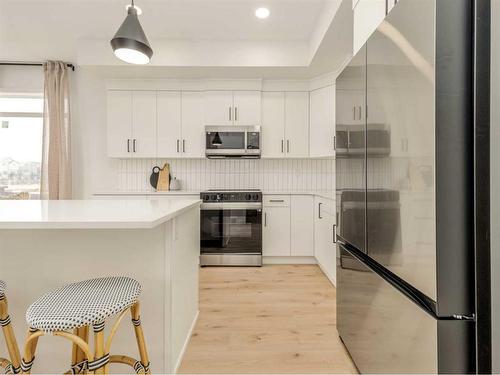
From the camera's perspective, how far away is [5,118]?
15.0ft

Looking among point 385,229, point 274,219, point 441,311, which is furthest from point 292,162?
point 441,311

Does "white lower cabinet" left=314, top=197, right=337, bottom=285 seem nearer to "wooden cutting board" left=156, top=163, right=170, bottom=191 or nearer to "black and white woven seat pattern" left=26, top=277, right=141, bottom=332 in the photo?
"wooden cutting board" left=156, top=163, right=170, bottom=191

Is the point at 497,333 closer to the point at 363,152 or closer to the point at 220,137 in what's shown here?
the point at 363,152

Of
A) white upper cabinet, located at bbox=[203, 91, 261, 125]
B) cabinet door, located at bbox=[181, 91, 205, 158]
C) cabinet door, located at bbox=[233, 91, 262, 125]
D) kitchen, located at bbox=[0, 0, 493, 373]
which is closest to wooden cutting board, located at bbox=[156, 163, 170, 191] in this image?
kitchen, located at bbox=[0, 0, 493, 373]

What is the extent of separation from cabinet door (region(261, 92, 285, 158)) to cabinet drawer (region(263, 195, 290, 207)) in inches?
22.9

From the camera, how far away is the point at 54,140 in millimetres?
4281

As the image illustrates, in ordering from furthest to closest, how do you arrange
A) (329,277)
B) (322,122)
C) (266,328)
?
(322,122)
(329,277)
(266,328)

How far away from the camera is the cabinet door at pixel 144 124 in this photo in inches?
167

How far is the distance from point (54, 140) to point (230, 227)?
2719 millimetres

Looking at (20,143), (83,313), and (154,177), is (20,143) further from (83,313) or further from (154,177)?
(83,313)

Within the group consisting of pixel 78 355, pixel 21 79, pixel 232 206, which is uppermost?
pixel 21 79

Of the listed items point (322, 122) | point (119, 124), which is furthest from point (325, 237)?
point (119, 124)

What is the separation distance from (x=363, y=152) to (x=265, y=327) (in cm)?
150

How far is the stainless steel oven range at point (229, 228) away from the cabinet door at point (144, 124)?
3.59 feet
